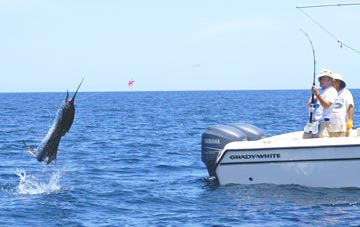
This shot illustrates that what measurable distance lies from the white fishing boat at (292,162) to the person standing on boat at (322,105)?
34 centimetres

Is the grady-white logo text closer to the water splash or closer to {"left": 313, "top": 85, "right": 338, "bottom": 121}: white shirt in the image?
{"left": 313, "top": 85, "right": 338, "bottom": 121}: white shirt

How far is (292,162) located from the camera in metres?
11.6

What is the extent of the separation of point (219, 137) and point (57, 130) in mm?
3285

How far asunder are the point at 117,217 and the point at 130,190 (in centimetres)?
228

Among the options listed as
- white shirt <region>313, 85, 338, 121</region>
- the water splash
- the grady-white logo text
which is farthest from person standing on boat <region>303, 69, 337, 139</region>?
the water splash

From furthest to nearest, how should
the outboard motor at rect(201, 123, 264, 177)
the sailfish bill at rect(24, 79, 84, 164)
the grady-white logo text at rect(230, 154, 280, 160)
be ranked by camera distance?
the outboard motor at rect(201, 123, 264, 177)
the grady-white logo text at rect(230, 154, 280, 160)
the sailfish bill at rect(24, 79, 84, 164)

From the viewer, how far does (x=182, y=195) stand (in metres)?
12.0

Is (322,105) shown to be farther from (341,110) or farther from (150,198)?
(150,198)

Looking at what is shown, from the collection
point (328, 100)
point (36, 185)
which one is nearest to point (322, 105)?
point (328, 100)

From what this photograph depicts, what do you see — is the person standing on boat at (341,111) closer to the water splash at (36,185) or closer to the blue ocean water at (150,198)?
the blue ocean water at (150,198)

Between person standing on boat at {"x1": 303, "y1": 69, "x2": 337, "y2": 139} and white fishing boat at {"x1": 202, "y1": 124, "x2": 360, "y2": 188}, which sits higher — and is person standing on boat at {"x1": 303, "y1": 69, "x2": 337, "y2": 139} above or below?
above

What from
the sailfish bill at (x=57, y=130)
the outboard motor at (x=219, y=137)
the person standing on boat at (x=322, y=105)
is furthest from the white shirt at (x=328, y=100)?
the sailfish bill at (x=57, y=130)

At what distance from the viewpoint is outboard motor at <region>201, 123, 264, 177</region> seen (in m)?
12.5

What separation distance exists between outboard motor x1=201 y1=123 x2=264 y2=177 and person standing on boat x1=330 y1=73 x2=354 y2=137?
160 cm
